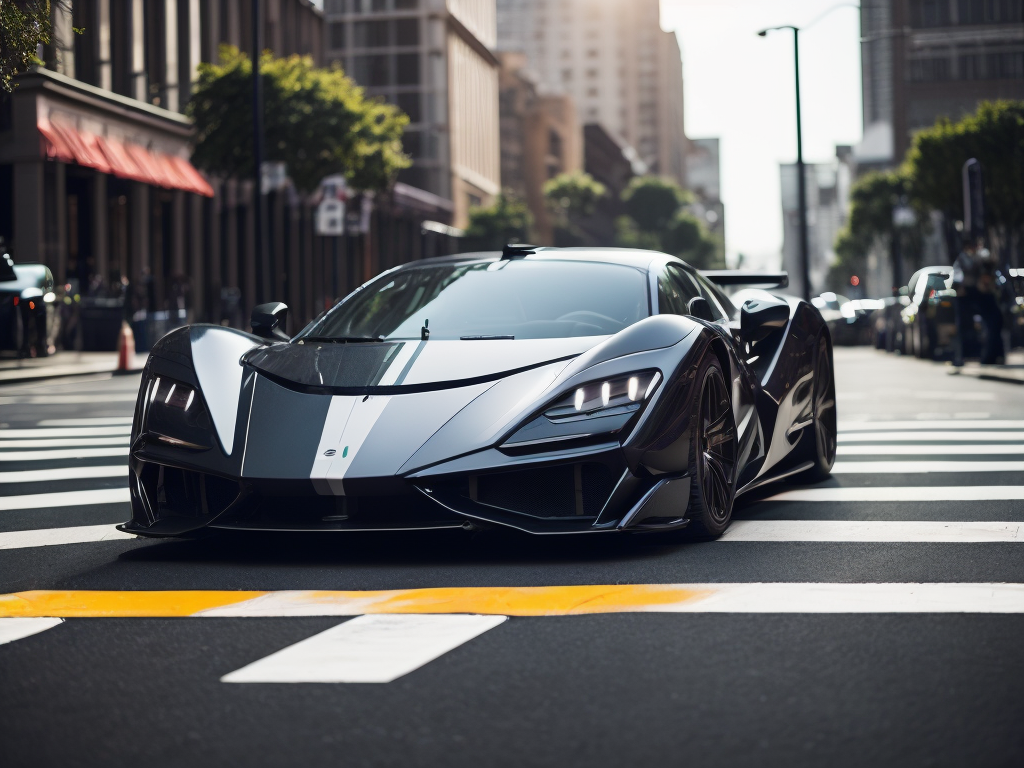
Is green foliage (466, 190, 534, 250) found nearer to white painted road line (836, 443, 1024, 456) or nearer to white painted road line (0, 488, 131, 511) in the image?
white painted road line (836, 443, 1024, 456)

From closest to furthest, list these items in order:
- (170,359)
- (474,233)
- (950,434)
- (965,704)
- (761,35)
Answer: (965,704) < (170,359) < (950,434) < (761,35) < (474,233)

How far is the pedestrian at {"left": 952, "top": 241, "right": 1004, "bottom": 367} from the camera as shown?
20750 millimetres

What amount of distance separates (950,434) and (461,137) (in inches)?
2870

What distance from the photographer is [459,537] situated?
586 cm

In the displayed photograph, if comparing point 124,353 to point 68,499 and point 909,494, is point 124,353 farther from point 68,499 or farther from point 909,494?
point 909,494

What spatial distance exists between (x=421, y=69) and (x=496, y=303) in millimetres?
74880

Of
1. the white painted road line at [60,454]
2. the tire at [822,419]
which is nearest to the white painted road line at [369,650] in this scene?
the tire at [822,419]

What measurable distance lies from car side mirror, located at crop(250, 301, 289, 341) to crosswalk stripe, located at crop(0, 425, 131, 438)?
5.33 meters

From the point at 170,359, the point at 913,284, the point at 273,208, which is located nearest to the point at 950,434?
the point at 170,359

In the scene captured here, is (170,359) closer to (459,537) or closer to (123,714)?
(459,537)

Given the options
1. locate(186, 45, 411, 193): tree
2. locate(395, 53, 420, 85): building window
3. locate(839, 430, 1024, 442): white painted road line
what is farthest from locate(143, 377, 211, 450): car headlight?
locate(395, 53, 420, 85): building window

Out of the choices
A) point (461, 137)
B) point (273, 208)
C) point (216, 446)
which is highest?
point (461, 137)

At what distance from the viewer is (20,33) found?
39.0 ft

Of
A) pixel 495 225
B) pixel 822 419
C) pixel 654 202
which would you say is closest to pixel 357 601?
pixel 822 419
